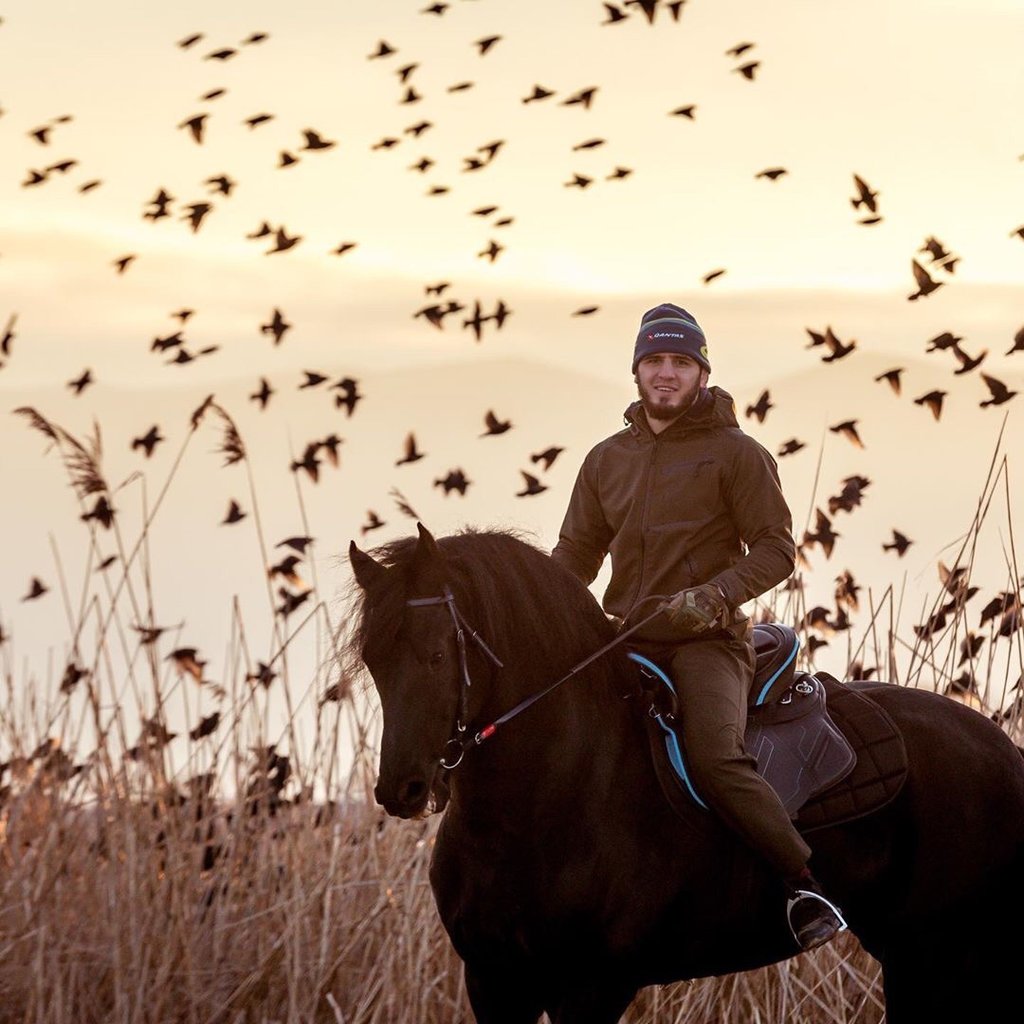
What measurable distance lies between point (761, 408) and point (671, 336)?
2.72 meters

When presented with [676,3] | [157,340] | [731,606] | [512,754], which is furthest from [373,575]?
[676,3]

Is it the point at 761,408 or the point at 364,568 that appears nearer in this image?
the point at 364,568

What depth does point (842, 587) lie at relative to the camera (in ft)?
26.1

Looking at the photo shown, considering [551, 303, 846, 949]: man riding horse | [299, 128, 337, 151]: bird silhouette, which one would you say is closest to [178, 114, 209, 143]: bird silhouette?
[299, 128, 337, 151]: bird silhouette

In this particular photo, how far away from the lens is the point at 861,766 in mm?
5488

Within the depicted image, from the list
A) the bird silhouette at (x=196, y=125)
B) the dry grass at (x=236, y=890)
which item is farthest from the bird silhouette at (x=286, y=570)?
the bird silhouette at (x=196, y=125)

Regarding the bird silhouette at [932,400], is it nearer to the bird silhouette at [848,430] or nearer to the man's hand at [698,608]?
the bird silhouette at [848,430]

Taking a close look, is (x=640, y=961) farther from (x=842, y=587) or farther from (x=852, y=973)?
(x=842, y=587)

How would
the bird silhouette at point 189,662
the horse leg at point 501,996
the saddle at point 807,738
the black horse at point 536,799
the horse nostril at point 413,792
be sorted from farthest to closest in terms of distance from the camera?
the bird silhouette at point 189,662, the saddle at point 807,738, the horse leg at point 501,996, the black horse at point 536,799, the horse nostril at point 413,792

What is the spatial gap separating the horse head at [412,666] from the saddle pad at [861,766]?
1.47m

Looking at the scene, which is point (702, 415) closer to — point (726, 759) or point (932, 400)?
point (726, 759)

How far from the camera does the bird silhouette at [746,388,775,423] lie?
7.94 meters

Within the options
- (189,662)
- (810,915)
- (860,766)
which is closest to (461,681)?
(810,915)

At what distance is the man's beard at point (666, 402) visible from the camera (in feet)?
17.5
